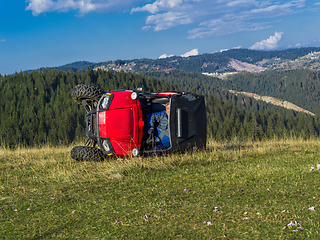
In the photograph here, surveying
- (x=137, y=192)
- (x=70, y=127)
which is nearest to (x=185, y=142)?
(x=137, y=192)

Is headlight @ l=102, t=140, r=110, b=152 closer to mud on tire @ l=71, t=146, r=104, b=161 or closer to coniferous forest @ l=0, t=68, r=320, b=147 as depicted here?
mud on tire @ l=71, t=146, r=104, b=161

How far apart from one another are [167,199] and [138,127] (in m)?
3.39

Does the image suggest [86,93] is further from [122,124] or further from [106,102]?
[122,124]

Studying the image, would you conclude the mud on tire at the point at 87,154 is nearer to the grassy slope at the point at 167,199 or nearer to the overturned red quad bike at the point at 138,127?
the overturned red quad bike at the point at 138,127

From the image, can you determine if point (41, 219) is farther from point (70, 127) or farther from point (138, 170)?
point (70, 127)

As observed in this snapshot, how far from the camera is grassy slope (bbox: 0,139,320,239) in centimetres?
366

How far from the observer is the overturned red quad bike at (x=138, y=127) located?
7762mm

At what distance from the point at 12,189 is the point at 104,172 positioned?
2.02 metres

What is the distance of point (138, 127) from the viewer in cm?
795

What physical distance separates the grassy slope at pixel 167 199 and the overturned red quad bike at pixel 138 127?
50cm

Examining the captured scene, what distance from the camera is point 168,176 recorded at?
634 centimetres

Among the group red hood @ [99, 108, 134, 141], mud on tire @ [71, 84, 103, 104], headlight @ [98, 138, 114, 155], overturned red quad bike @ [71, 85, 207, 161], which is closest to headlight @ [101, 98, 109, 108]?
overturned red quad bike @ [71, 85, 207, 161]

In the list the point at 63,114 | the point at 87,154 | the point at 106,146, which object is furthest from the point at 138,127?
the point at 63,114

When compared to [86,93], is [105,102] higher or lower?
lower
